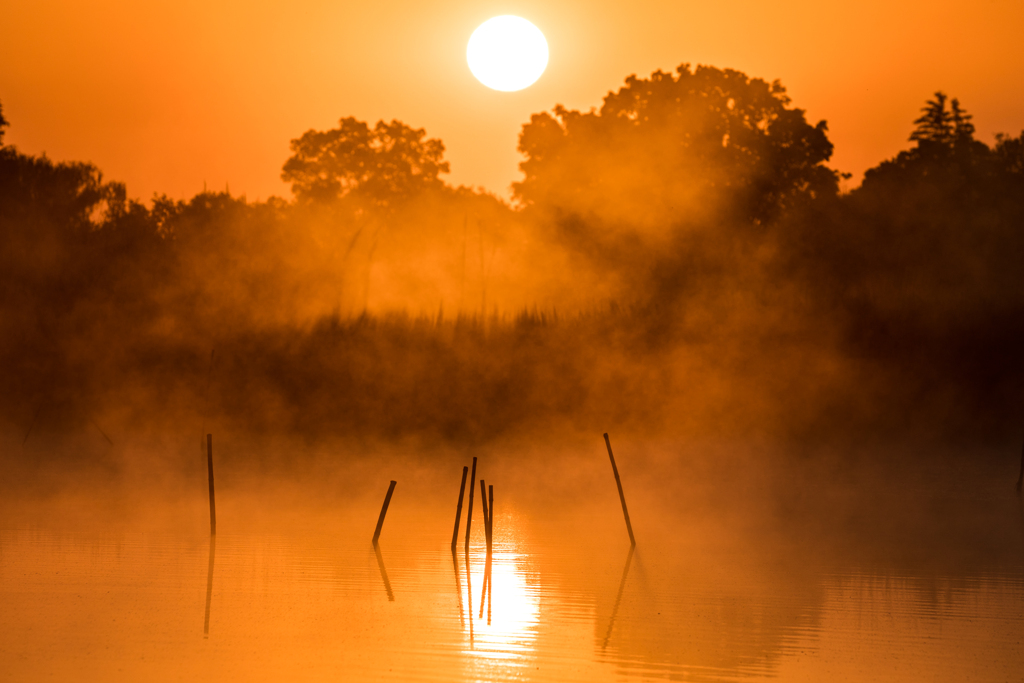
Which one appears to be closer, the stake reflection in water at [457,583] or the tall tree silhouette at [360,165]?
the stake reflection in water at [457,583]

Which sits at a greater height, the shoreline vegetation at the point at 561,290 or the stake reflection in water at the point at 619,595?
the shoreline vegetation at the point at 561,290

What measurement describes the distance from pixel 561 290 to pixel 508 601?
1664cm

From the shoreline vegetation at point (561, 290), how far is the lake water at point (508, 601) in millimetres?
5791

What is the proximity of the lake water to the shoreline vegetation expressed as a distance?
5.79 metres

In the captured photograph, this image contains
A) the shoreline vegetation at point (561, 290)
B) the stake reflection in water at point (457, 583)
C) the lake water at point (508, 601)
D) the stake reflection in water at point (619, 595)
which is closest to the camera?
the lake water at point (508, 601)

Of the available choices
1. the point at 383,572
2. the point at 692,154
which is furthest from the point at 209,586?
the point at 692,154

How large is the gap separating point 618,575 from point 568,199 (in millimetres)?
16940

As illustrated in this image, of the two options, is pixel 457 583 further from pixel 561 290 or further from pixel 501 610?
pixel 561 290

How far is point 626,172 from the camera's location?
72.4ft

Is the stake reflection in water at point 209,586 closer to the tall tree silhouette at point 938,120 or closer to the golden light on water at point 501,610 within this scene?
the golden light on water at point 501,610

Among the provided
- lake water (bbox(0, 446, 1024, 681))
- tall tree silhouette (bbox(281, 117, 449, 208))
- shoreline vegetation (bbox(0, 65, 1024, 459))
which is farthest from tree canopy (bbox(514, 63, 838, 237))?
lake water (bbox(0, 446, 1024, 681))

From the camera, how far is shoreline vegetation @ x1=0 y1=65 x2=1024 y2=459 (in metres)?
14.7

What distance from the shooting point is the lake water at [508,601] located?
427 centimetres

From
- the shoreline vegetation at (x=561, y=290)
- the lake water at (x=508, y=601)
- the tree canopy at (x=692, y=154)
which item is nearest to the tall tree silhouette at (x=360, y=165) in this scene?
the shoreline vegetation at (x=561, y=290)
